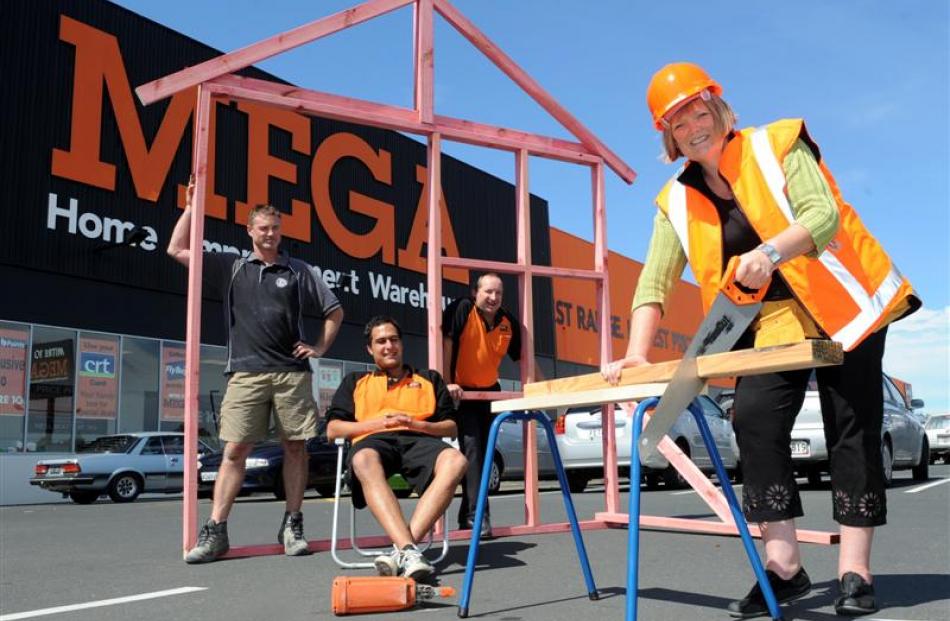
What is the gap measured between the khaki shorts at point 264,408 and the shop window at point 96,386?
15469 mm

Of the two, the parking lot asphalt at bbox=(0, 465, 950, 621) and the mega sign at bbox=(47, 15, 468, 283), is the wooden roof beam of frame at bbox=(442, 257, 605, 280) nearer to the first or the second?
the parking lot asphalt at bbox=(0, 465, 950, 621)

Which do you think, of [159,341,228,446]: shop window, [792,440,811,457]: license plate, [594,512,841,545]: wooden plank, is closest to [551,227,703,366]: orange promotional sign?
[159,341,228,446]: shop window

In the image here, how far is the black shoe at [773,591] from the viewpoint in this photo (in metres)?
3.41

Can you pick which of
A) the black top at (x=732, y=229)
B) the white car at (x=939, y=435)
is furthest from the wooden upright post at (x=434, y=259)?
the white car at (x=939, y=435)

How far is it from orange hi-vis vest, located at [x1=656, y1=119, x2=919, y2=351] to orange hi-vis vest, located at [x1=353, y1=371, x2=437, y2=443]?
216 cm

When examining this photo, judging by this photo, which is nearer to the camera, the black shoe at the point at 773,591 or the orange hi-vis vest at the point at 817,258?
the orange hi-vis vest at the point at 817,258

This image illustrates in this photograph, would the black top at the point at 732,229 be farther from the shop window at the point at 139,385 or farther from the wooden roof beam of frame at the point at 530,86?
the shop window at the point at 139,385

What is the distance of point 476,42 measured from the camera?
700 centimetres

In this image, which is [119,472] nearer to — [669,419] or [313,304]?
[313,304]

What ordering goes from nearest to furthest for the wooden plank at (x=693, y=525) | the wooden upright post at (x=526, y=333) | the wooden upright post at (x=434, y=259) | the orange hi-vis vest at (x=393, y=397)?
the orange hi-vis vest at (x=393, y=397), the wooden plank at (x=693, y=525), the wooden upright post at (x=434, y=259), the wooden upright post at (x=526, y=333)

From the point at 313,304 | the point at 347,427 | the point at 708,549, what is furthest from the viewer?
the point at 313,304

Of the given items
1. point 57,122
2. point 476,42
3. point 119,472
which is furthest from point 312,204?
point 476,42

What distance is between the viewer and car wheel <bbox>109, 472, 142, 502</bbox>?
659 inches

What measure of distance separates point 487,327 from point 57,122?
51.7ft
